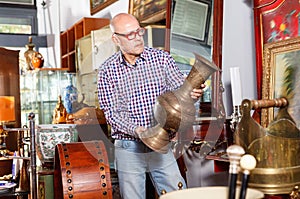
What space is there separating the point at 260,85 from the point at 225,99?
34cm

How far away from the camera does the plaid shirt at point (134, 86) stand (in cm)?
183

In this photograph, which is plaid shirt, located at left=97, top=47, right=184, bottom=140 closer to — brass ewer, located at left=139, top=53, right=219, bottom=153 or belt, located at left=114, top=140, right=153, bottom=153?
belt, located at left=114, top=140, right=153, bottom=153

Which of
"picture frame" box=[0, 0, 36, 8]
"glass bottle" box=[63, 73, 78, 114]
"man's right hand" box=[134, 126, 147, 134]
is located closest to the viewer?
"man's right hand" box=[134, 126, 147, 134]

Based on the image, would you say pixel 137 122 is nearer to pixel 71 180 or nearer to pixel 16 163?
pixel 71 180

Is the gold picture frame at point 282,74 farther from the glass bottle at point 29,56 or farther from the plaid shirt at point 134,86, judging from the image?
the glass bottle at point 29,56

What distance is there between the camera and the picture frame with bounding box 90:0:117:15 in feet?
15.5

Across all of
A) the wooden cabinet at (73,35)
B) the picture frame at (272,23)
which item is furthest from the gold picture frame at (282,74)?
the wooden cabinet at (73,35)

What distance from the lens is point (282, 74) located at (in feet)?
6.66

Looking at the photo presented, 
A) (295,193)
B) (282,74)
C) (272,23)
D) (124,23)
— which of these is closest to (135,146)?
(124,23)

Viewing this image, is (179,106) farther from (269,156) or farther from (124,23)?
(124,23)

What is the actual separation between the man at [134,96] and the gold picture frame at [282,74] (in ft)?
1.61

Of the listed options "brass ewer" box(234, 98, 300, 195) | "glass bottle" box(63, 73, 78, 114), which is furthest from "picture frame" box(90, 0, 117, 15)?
"brass ewer" box(234, 98, 300, 195)

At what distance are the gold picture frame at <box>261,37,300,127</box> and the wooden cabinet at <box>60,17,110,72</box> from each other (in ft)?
10.0

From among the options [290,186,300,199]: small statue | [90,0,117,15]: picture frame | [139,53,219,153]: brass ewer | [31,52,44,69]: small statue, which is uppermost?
[90,0,117,15]: picture frame
